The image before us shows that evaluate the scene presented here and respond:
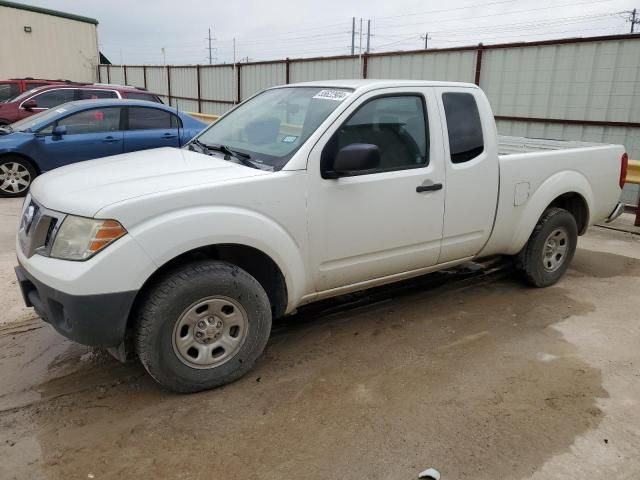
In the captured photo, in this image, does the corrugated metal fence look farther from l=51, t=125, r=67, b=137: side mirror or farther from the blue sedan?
l=51, t=125, r=67, b=137: side mirror

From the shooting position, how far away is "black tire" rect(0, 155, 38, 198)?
27.9ft

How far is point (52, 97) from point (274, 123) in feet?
35.6

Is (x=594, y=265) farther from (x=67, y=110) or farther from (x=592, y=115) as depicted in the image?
(x=67, y=110)

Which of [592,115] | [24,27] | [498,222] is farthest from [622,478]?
[24,27]

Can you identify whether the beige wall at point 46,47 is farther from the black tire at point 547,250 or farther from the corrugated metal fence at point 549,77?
the black tire at point 547,250

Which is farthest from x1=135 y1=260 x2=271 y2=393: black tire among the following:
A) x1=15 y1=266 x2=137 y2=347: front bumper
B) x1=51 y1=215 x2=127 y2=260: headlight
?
x1=51 y1=215 x2=127 y2=260: headlight

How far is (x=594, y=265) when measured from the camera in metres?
5.91

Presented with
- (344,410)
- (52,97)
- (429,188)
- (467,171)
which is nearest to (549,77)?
(467,171)

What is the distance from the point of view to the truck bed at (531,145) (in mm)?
5254

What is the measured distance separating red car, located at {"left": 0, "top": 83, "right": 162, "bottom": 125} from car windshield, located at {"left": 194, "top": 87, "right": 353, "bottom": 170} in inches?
347

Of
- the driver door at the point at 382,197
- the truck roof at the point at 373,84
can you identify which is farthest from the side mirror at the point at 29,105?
the driver door at the point at 382,197

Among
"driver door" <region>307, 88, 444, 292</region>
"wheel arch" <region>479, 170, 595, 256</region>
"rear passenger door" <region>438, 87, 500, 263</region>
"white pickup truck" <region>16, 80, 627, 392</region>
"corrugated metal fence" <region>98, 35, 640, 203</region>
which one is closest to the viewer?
"white pickup truck" <region>16, 80, 627, 392</region>

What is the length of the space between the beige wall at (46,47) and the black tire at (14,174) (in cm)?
2157

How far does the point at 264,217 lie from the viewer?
3.22 meters
